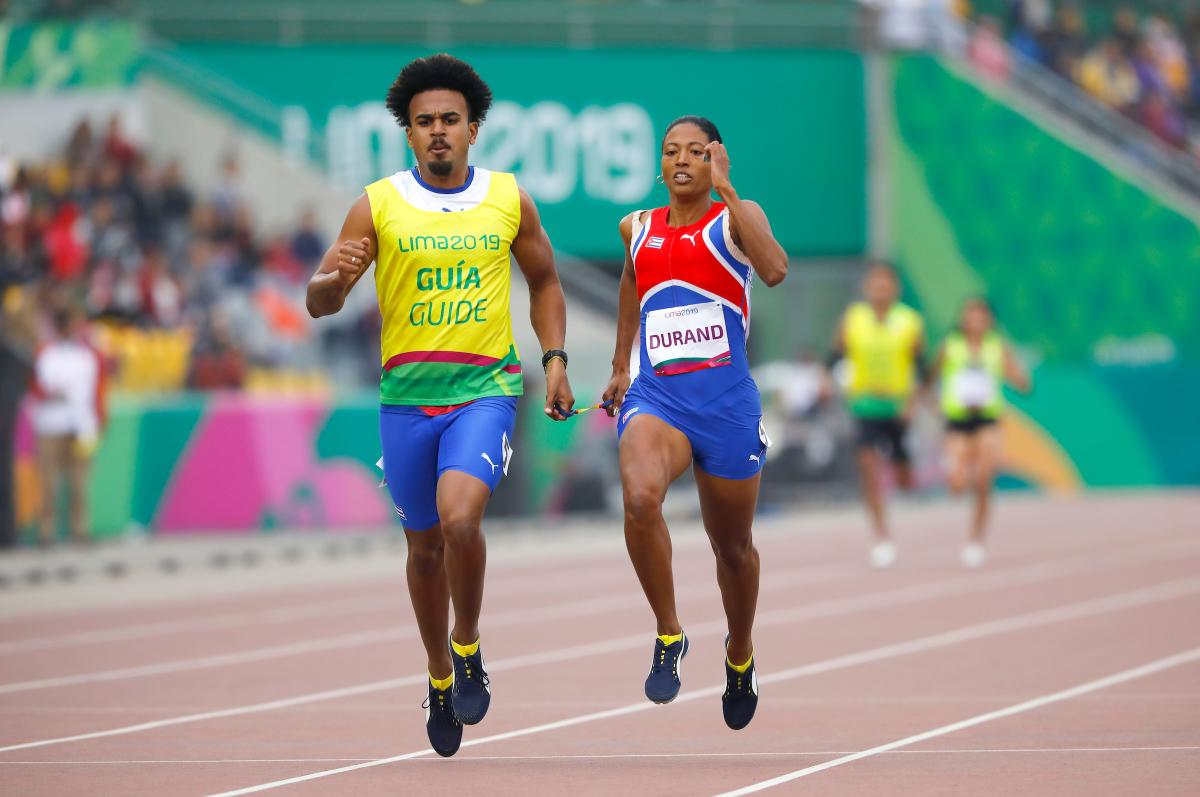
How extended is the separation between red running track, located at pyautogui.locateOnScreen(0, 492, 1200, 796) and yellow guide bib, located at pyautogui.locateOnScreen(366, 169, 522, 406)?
54.9 inches

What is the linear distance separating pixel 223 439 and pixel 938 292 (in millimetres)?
15592

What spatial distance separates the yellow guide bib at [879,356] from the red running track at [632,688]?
140 cm

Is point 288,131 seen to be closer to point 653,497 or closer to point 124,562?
point 124,562

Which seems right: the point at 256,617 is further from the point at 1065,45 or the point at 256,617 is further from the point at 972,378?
the point at 1065,45

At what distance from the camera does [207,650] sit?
12922 millimetres

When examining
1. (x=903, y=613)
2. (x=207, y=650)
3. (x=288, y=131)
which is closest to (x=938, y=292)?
(x=288, y=131)

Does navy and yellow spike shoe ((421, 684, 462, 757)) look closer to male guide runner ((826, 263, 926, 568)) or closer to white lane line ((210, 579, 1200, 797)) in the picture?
white lane line ((210, 579, 1200, 797))

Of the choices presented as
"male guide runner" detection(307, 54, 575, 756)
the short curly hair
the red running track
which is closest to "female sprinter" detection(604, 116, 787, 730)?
"male guide runner" detection(307, 54, 575, 756)

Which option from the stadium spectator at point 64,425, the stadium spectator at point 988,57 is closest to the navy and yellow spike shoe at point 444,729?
the stadium spectator at point 64,425

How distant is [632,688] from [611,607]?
4470mm

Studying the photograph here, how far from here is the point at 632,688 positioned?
1067 cm

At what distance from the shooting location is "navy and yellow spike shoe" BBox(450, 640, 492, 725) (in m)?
7.90

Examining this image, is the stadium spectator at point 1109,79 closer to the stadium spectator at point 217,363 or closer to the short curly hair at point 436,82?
the stadium spectator at point 217,363

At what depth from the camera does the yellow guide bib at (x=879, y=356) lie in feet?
61.2
